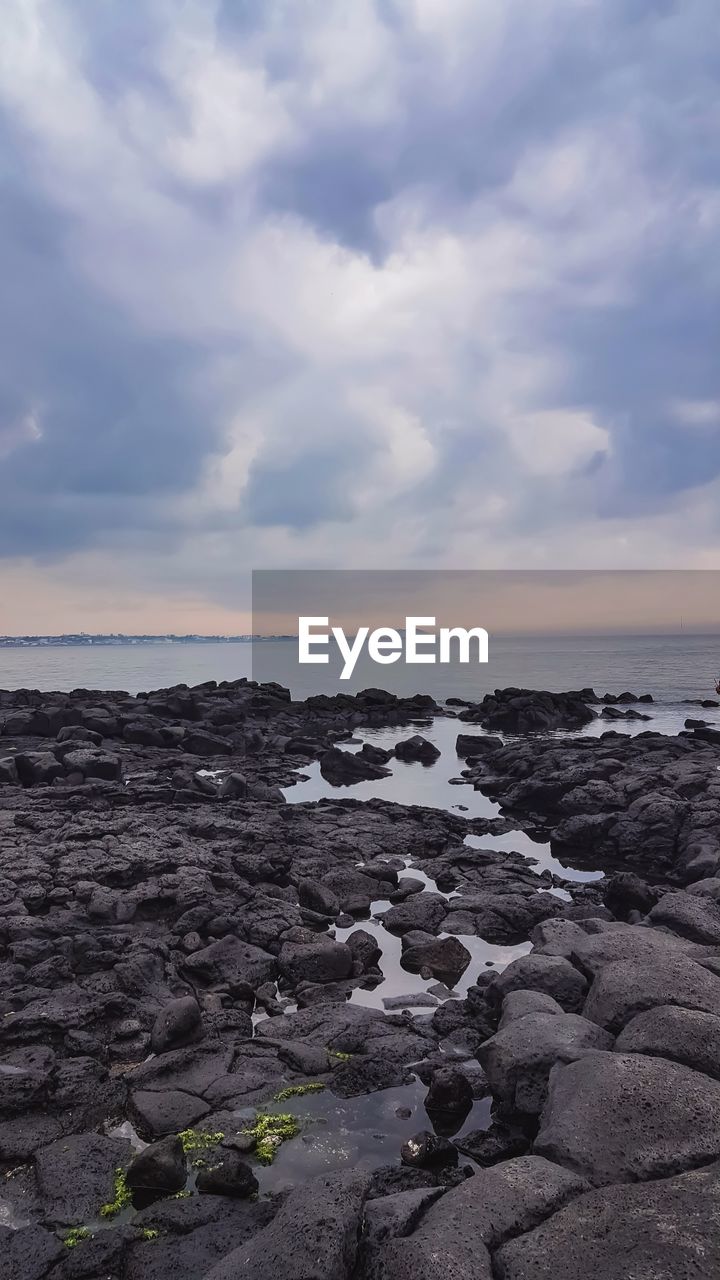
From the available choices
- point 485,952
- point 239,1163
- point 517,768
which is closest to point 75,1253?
point 239,1163

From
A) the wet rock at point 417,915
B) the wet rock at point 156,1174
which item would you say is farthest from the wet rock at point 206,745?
the wet rock at point 156,1174

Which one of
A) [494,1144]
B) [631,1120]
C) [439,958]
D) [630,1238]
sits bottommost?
[439,958]

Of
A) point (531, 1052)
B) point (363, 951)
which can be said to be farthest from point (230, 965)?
point (531, 1052)

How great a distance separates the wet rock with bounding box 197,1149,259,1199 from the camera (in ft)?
16.8

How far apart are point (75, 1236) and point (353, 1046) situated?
308cm

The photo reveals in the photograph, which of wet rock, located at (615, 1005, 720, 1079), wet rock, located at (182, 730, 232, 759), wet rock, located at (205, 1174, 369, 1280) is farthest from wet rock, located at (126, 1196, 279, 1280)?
wet rock, located at (182, 730, 232, 759)

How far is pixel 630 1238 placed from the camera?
3.79m

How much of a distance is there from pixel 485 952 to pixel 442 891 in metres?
2.47

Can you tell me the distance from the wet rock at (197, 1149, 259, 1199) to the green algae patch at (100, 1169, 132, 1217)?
1.61 feet

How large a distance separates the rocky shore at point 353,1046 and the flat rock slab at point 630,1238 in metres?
0.02

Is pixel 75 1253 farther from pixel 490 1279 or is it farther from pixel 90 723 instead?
pixel 90 723

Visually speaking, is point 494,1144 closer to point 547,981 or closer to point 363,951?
point 547,981

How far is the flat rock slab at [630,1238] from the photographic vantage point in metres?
3.57

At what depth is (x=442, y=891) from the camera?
1238 cm
